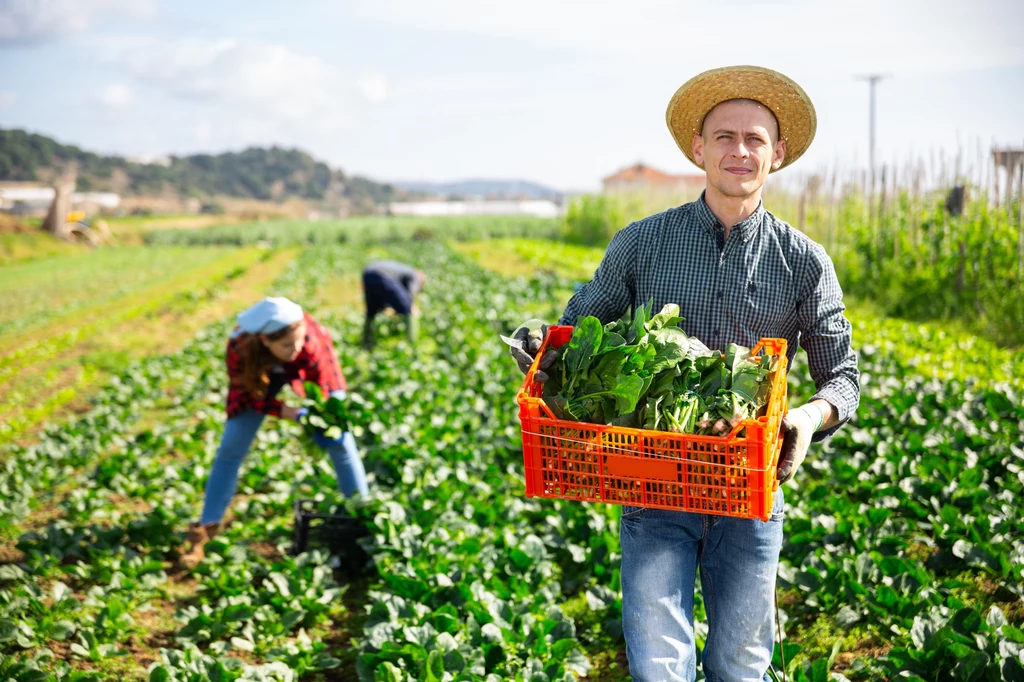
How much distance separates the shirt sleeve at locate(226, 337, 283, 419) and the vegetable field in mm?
624

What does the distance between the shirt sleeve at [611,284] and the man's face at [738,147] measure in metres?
0.30

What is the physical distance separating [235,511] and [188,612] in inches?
60.9

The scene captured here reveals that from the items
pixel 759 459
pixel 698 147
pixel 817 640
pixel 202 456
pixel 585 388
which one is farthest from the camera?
pixel 202 456

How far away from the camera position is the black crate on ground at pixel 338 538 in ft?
15.4

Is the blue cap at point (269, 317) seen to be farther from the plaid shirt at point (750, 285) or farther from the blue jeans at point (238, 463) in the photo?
the plaid shirt at point (750, 285)

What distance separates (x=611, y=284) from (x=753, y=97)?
0.66 meters

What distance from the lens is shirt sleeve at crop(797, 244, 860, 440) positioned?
241 cm

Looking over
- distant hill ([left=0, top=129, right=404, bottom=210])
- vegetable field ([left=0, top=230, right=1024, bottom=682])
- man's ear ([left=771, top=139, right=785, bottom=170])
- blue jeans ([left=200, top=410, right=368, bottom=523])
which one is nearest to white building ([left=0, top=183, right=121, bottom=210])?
distant hill ([left=0, top=129, right=404, bottom=210])

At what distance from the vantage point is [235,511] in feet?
18.3

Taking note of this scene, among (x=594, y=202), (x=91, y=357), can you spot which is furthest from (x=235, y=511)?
(x=594, y=202)

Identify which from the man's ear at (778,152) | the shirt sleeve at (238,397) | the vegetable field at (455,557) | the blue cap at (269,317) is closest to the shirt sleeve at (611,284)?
the man's ear at (778,152)

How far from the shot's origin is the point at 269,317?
441 centimetres

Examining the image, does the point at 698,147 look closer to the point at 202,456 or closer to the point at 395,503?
the point at 395,503

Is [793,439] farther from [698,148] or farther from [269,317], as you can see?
[269,317]
